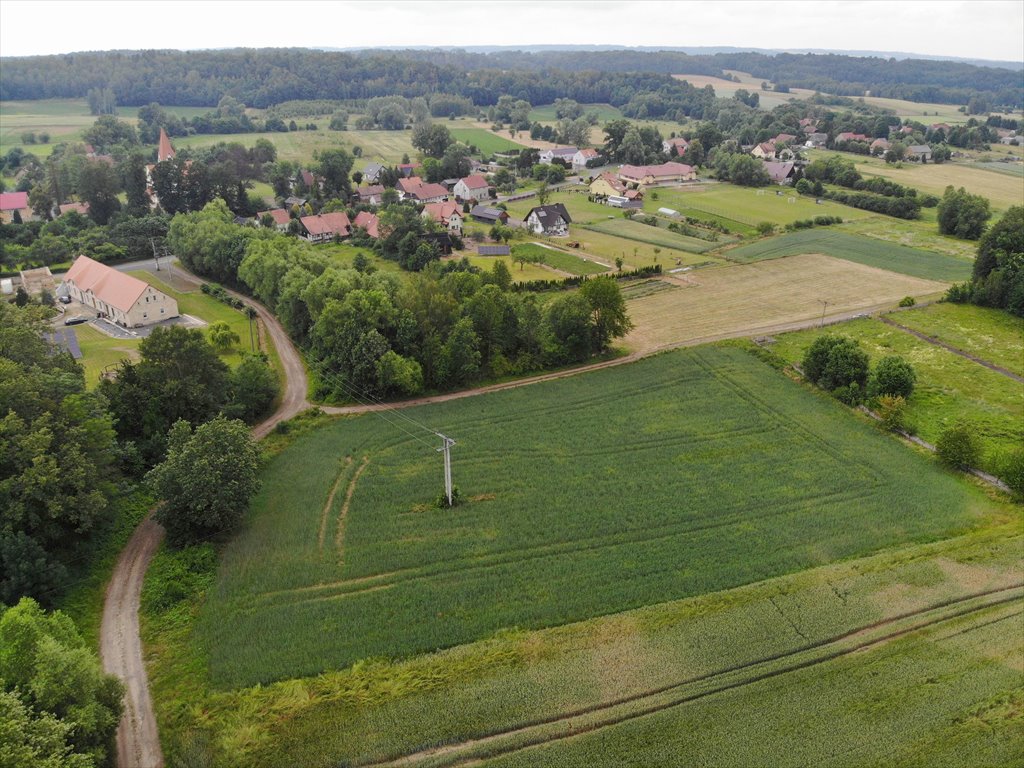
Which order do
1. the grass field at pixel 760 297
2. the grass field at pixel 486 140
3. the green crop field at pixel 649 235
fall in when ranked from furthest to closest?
the grass field at pixel 486 140
the green crop field at pixel 649 235
the grass field at pixel 760 297

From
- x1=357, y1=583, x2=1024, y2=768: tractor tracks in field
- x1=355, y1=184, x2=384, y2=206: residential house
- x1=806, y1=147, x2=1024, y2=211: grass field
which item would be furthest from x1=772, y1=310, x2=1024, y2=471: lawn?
x1=355, y1=184, x2=384, y2=206: residential house

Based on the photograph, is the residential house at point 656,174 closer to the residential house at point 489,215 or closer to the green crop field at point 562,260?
the residential house at point 489,215

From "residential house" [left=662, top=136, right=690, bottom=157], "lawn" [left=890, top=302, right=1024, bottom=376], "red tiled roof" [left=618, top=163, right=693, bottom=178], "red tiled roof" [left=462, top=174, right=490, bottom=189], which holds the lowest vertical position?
"lawn" [left=890, top=302, right=1024, bottom=376]

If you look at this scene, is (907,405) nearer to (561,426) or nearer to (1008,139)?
(561,426)

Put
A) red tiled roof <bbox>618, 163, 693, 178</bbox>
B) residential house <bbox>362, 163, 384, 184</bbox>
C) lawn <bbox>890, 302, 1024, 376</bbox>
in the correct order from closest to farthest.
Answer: lawn <bbox>890, 302, 1024, 376</bbox>, residential house <bbox>362, 163, 384, 184</bbox>, red tiled roof <bbox>618, 163, 693, 178</bbox>

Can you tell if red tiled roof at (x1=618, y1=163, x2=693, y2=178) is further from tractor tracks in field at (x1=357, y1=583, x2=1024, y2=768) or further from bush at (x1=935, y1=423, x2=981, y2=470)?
tractor tracks in field at (x1=357, y1=583, x2=1024, y2=768)

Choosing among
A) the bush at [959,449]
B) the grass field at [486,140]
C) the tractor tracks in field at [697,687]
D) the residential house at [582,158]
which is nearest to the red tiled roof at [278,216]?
the grass field at [486,140]
